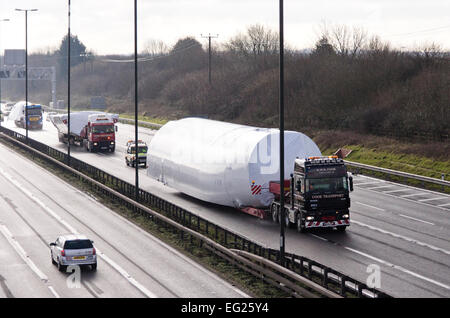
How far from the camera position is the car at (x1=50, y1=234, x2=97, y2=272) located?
28.3 meters

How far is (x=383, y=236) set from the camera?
35094mm

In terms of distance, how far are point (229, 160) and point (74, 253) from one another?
43.3 feet

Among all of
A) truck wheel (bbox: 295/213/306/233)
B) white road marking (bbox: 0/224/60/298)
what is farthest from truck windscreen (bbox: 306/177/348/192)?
white road marking (bbox: 0/224/60/298)

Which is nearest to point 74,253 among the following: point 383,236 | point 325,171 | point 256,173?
point 256,173

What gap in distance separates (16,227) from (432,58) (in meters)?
56.8

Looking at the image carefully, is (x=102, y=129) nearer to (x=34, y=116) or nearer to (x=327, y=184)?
(x=34, y=116)

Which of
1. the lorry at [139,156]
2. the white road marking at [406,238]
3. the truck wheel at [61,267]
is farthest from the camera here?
the lorry at [139,156]

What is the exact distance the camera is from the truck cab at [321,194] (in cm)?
3516

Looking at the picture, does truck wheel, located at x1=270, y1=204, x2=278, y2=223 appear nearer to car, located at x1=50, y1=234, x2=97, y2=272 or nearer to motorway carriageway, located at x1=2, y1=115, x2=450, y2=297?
motorway carriageway, located at x1=2, y1=115, x2=450, y2=297

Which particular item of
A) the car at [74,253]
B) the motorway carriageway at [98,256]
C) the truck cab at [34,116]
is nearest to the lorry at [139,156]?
the motorway carriageway at [98,256]

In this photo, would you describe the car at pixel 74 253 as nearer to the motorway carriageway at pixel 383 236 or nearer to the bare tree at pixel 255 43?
the motorway carriageway at pixel 383 236

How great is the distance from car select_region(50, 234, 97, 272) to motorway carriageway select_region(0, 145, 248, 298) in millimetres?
370
